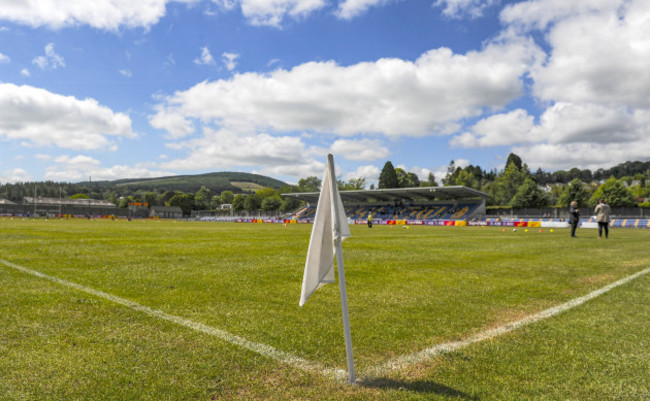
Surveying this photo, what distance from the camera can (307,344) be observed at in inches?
160

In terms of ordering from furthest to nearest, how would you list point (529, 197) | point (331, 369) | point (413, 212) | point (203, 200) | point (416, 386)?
point (203, 200) → point (529, 197) → point (413, 212) → point (331, 369) → point (416, 386)

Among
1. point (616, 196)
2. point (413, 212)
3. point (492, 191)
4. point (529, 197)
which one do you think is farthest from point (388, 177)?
point (616, 196)

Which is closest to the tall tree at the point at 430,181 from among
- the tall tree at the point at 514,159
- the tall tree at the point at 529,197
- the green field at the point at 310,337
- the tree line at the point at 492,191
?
the tree line at the point at 492,191

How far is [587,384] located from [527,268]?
7.29 metres

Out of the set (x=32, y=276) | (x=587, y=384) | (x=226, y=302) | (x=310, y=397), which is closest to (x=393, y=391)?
(x=310, y=397)

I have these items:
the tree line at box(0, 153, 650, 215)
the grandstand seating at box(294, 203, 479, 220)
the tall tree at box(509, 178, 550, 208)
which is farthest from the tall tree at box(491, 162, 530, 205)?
the grandstand seating at box(294, 203, 479, 220)

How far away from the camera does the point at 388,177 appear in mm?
126312

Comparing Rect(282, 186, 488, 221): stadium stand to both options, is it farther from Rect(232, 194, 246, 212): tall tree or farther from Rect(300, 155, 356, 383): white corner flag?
Rect(232, 194, 246, 212): tall tree

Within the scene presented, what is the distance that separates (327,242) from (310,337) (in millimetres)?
1517

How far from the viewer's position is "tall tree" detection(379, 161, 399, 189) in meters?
126

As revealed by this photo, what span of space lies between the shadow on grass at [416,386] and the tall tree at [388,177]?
406ft

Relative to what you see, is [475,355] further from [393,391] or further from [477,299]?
[477,299]

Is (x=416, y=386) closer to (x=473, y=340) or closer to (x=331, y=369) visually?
(x=331, y=369)

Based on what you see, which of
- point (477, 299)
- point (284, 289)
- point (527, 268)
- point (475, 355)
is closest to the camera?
point (475, 355)
